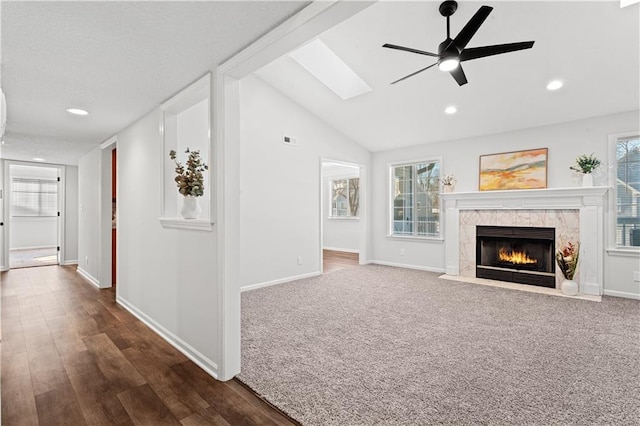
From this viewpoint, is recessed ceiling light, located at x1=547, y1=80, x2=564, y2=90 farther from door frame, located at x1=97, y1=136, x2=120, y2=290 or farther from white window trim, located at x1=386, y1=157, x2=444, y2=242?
door frame, located at x1=97, y1=136, x2=120, y2=290

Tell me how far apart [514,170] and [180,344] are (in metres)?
5.33

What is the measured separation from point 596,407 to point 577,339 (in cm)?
120

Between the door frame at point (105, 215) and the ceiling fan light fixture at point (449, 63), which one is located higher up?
→ the ceiling fan light fixture at point (449, 63)

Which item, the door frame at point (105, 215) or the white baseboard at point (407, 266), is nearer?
the door frame at point (105, 215)

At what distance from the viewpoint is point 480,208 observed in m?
5.39

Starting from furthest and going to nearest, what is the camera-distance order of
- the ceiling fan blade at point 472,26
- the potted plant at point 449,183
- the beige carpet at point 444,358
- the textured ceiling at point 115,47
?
the potted plant at point 449,183 → the ceiling fan blade at point 472,26 → the beige carpet at point 444,358 → the textured ceiling at point 115,47

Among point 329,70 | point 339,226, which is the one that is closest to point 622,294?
point 329,70

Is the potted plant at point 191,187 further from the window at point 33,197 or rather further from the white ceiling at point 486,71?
the window at point 33,197

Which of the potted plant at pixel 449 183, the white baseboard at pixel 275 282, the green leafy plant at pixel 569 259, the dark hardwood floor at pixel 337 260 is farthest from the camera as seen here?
the dark hardwood floor at pixel 337 260

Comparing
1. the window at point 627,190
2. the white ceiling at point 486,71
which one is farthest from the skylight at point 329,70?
the window at point 627,190

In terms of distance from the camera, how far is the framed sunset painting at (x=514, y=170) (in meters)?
4.89

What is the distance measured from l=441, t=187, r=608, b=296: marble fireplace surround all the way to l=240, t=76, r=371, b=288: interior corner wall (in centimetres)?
249

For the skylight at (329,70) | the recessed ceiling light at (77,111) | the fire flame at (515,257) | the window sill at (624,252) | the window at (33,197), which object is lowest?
the fire flame at (515,257)

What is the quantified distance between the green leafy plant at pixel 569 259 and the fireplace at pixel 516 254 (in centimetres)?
26
